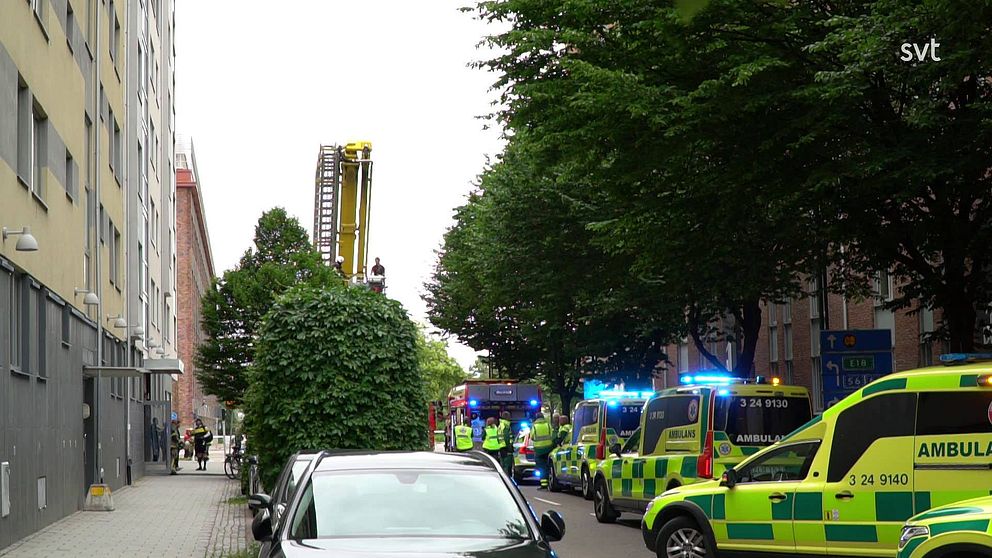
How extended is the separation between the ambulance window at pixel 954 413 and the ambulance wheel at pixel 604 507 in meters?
10.0

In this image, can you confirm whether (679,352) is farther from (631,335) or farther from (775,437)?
(775,437)

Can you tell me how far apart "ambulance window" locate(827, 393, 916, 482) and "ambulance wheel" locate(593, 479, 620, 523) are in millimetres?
9327

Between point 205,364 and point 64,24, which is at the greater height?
point 64,24

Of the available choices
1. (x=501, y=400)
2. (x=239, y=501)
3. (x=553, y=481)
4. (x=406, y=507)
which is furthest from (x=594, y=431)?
(x=406, y=507)

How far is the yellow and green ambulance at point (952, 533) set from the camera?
851cm

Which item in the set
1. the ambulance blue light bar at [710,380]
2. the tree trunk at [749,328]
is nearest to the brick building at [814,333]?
the tree trunk at [749,328]

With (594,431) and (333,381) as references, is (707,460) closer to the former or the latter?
(333,381)

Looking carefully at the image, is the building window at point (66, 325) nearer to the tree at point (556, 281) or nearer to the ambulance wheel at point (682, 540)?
the tree at point (556, 281)

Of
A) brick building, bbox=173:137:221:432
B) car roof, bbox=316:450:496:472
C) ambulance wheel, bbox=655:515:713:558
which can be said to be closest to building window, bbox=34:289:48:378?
ambulance wheel, bbox=655:515:713:558

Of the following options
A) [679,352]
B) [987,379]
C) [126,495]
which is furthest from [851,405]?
[679,352]

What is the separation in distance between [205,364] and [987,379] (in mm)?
36804

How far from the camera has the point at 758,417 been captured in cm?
1680

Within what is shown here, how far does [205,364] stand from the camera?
147 feet

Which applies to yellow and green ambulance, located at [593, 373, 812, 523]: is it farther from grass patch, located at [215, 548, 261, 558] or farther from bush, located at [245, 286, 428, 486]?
grass patch, located at [215, 548, 261, 558]
